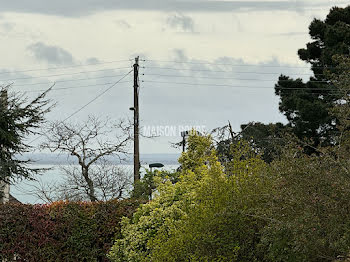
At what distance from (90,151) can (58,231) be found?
14.2 meters

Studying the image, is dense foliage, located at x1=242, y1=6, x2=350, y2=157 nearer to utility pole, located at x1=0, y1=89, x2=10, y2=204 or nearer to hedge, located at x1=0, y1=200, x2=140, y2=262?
utility pole, located at x1=0, y1=89, x2=10, y2=204

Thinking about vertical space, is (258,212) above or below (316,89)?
below

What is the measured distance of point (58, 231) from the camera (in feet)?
40.5

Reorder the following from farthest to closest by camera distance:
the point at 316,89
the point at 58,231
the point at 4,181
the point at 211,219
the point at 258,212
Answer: the point at 316,89 < the point at 4,181 < the point at 58,231 < the point at 211,219 < the point at 258,212

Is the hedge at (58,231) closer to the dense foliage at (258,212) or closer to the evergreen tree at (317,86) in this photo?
the dense foliage at (258,212)

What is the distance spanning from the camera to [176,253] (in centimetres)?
877

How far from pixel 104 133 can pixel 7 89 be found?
4757mm

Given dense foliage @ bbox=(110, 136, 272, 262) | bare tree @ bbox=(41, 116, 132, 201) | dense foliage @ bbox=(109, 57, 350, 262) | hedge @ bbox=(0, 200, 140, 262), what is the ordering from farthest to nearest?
bare tree @ bbox=(41, 116, 132, 201) → hedge @ bbox=(0, 200, 140, 262) → dense foliage @ bbox=(110, 136, 272, 262) → dense foliage @ bbox=(109, 57, 350, 262)

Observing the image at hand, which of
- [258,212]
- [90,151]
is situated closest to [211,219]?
[258,212]

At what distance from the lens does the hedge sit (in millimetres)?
12211

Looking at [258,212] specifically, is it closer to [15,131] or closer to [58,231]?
[58,231]

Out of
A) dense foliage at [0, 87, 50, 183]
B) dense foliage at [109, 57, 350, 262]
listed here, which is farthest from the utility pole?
dense foliage at [109, 57, 350, 262]

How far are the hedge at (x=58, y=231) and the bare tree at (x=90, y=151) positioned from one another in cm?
1279

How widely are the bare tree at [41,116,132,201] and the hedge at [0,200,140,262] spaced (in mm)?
12792
